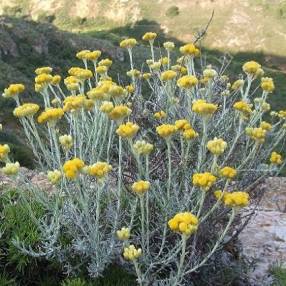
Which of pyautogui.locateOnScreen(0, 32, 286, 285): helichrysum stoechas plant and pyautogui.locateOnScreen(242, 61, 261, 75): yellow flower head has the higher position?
pyautogui.locateOnScreen(242, 61, 261, 75): yellow flower head

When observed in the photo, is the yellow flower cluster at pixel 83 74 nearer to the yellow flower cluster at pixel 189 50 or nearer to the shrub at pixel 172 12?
the yellow flower cluster at pixel 189 50

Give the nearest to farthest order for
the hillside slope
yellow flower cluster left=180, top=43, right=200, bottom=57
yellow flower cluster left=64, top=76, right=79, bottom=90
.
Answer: yellow flower cluster left=64, top=76, right=79, bottom=90 → yellow flower cluster left=180, top=43, right=200, bottom=57 → the hillside slope

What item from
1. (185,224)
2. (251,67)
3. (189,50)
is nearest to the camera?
(185,224)

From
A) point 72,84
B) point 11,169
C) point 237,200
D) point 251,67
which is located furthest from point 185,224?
point 251,67

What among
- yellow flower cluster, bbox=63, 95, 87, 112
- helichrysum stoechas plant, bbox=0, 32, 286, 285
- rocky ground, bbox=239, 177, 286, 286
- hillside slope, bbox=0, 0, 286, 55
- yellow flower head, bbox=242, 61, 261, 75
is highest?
yellow flower cluster, bbox=63, 95, 87, 112

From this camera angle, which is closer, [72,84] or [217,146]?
[217,146]

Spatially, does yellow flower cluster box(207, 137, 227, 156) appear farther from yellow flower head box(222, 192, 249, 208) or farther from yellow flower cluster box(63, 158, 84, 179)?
yellow flower cluster box(63, 158, 84, 179)

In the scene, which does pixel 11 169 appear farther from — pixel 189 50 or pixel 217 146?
pixel 189 50

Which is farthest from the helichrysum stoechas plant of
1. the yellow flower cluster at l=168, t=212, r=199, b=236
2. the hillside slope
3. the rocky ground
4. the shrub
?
the shrub

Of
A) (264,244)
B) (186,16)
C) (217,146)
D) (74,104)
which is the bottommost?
(186,16)

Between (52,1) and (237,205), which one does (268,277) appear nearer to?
(237,205)

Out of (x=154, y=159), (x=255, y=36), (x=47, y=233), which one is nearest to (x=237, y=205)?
(x=47, y=233)

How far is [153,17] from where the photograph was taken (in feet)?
203

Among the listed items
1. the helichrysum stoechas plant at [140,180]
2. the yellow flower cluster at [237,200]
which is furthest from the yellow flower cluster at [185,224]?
the yellow flower cluster at [237,200]
